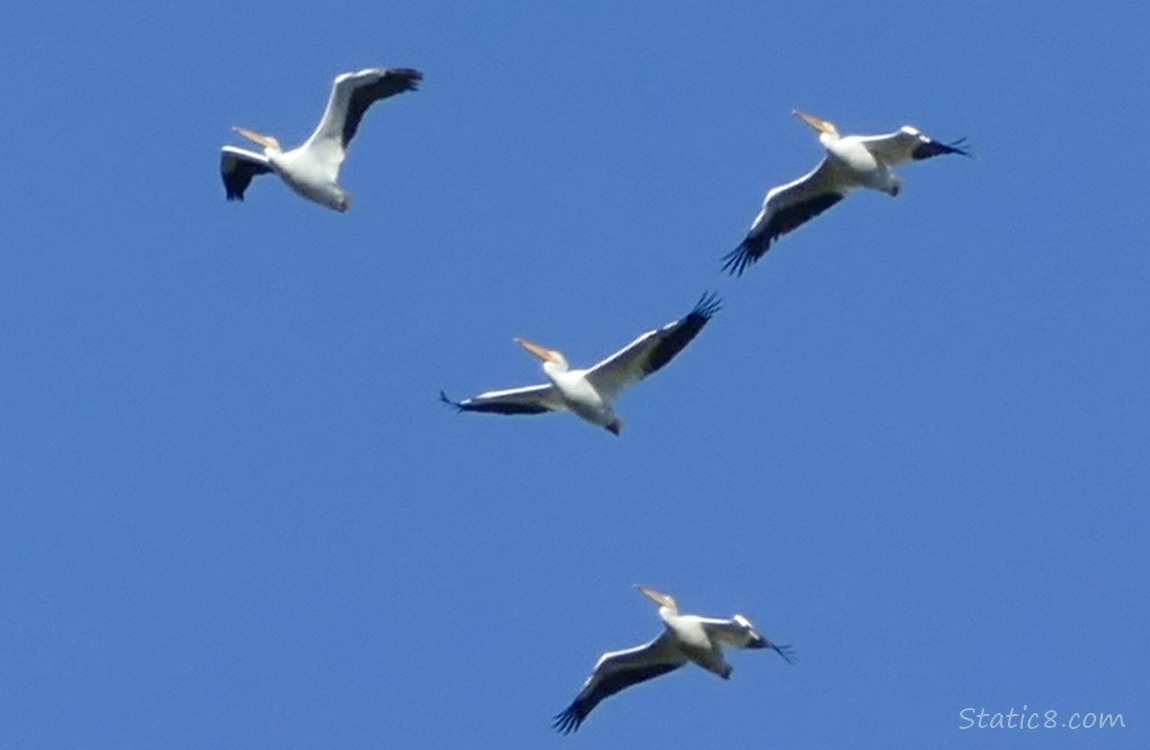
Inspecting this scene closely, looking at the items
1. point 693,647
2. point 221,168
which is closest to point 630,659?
point 693,647

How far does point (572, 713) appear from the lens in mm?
21031

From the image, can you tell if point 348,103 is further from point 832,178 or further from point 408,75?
point 832,178

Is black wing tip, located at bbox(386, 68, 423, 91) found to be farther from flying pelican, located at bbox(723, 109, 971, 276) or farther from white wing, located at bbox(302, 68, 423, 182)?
flying pelican, located at bbox(723, 109, 971, 276)

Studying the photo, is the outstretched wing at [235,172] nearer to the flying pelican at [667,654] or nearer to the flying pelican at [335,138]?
the flying pelican at [335,138]

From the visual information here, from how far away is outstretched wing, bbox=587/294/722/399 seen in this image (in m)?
20.4

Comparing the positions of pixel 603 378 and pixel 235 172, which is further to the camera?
pixel 235 172

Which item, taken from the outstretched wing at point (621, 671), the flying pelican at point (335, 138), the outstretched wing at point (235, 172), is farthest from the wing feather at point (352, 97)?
the outstretched wing at point (621, 671)

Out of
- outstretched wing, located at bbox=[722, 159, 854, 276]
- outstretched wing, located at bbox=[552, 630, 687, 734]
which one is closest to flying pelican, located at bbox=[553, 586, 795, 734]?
outstretched wing, located at bbox=[552, 630, 687, 734]

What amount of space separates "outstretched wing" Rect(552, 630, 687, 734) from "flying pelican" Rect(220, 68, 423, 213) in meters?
4.50

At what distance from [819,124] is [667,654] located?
17.6ft

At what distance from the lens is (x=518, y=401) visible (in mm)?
21750

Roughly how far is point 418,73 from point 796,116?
3963mm

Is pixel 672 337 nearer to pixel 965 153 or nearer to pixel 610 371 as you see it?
pixel 610 371

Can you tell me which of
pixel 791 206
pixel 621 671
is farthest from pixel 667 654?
pixel 791 206
